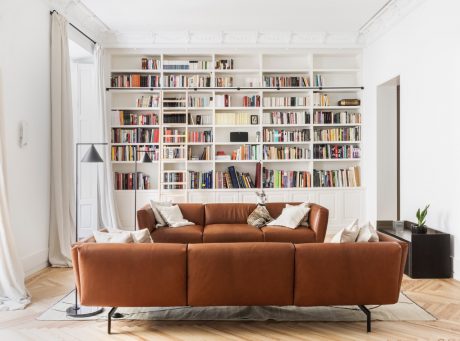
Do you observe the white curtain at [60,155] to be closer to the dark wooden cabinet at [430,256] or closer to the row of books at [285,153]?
the row of books at [285,153]

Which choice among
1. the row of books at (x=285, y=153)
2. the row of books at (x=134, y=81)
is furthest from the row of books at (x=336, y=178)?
the row of books at (x=134, y=81)

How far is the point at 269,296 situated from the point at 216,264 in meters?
0.48

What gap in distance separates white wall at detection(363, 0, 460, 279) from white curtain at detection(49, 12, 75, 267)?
4.67 m

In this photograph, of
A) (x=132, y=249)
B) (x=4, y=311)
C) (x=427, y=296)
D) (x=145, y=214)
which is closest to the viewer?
(x=132, y=249)

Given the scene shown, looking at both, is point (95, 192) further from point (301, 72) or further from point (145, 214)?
point (301, 72)

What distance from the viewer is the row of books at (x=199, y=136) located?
324 inches

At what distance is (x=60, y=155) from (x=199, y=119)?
3100 mm

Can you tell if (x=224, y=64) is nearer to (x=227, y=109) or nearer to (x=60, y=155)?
(x=227, y=109)

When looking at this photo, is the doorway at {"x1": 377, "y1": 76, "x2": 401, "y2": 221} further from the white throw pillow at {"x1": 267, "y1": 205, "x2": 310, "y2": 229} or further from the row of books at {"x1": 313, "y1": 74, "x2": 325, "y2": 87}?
the white throw pillow at {"x1": 267, "y1": 205, "x2": 310, "y2": 229}

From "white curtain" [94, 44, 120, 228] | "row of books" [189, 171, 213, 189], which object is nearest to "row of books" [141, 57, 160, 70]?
"white curtain" [94, 44, 120, 228]

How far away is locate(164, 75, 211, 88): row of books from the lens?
8.21 metres

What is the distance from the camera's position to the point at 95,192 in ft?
25.3

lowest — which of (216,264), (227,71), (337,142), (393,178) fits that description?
(216,264)

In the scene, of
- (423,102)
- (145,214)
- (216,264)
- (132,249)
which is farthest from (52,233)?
(423,102)
